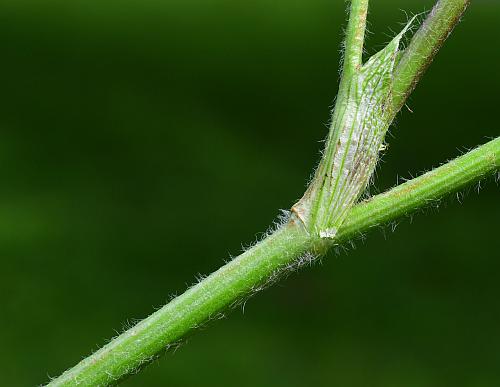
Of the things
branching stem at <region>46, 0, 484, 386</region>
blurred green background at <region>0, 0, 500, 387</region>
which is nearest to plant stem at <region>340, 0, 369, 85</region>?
branching stem at <region>46, 0, 484, 386</region>

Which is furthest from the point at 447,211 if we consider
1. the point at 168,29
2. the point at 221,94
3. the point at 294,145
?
the point at 168,29

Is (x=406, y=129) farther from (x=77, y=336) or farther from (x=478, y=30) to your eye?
(x=77, y=336)

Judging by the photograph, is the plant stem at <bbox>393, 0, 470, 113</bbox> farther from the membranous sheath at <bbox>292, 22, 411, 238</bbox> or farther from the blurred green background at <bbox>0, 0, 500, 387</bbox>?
the blurred green background at <bbox>0, 0, 500, 387</bbox>

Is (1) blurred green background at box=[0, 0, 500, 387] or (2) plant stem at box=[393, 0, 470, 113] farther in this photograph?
(1) blurred green background at box=[0, 0, 500, 387]

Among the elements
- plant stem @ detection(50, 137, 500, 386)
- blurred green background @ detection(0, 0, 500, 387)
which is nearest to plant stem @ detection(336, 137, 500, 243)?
plant stem @ detection(50, 137, 500, 386)

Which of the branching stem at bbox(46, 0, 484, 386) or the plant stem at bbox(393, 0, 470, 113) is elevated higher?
the plant stem at bbox(393, 0, 470, 113)

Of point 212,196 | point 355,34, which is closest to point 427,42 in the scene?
point 355,34

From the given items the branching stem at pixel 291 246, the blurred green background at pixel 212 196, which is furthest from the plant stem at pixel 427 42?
the blurred green background at pixel 212 196
